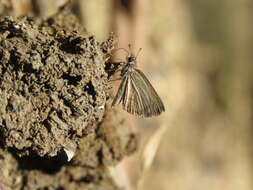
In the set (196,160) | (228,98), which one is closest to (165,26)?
(228,98)

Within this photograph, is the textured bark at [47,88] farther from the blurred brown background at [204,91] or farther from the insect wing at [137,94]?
the blurred brown background at [204,91]

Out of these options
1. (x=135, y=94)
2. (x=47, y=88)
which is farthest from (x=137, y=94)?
(x=47, y=88)

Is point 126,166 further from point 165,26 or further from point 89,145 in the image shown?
point 165,26

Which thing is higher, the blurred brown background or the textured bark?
the blurred brown background

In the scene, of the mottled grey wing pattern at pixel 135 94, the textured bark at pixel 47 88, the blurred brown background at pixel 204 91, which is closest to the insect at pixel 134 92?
the mottled grey wing pattern at pixel 135 94

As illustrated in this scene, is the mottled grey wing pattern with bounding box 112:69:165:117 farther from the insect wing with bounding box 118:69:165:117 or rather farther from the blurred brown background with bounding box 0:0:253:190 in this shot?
the blurred brown background with bounding box 0:0:253:190

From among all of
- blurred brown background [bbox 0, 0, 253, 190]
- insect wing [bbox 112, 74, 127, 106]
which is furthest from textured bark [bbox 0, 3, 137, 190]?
blurred brown background [bbox 0, 0, 253, 190]
